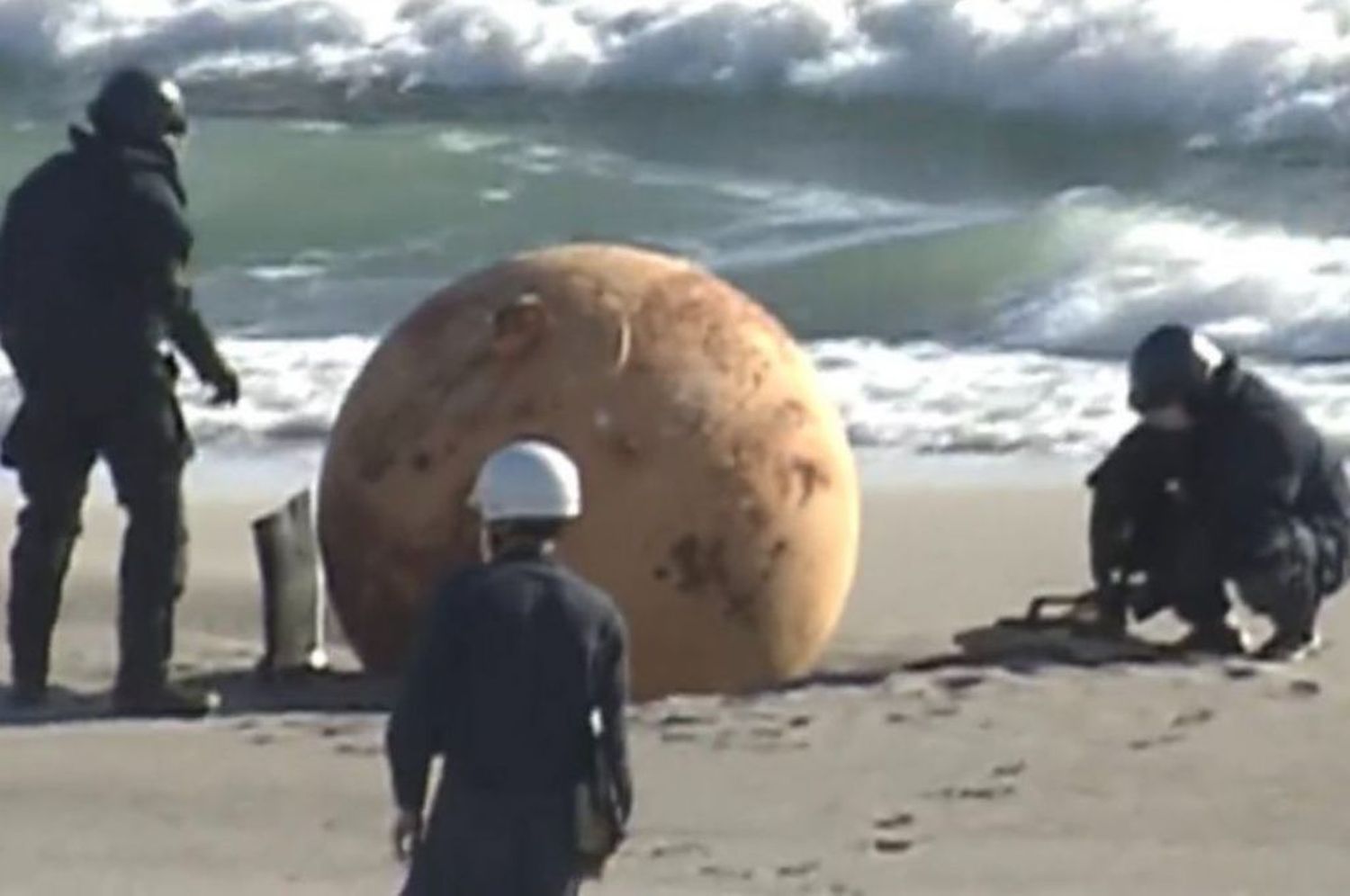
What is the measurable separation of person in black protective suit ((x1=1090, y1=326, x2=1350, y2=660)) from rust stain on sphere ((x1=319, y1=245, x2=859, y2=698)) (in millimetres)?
727

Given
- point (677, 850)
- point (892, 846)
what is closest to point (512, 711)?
point (677, 850)

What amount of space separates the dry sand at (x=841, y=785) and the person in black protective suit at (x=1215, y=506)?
19 centimetres

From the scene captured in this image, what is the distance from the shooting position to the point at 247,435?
621 inches

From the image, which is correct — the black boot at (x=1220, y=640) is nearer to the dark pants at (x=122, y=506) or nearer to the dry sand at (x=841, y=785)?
the dry sand at (x=841, y=785)

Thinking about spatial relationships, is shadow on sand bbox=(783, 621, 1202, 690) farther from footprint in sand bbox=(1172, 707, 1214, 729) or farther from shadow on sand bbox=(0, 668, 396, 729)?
shadow on sand bbox=(0, 668, 396, 729)

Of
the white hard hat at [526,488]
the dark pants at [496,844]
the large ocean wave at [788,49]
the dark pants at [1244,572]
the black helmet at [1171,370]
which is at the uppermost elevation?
the white hard hat at [526,488]

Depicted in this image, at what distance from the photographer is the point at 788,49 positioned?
27094 mm

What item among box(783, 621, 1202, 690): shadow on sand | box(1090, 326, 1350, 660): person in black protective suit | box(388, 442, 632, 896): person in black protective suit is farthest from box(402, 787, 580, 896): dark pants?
box(1090, 326, 1350, 660): person in black protective suit

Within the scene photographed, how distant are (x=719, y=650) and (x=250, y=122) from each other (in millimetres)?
16204

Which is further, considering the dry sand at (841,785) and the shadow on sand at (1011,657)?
the shadow on sand at (1011,657)

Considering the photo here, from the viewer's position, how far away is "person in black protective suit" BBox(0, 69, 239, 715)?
10.2 m

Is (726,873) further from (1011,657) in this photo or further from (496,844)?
(1011,657)

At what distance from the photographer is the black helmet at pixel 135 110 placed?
10203 millimetres

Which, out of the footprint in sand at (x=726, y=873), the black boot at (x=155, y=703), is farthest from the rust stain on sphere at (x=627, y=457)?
the footprint in sand at (x=726, y=873)
